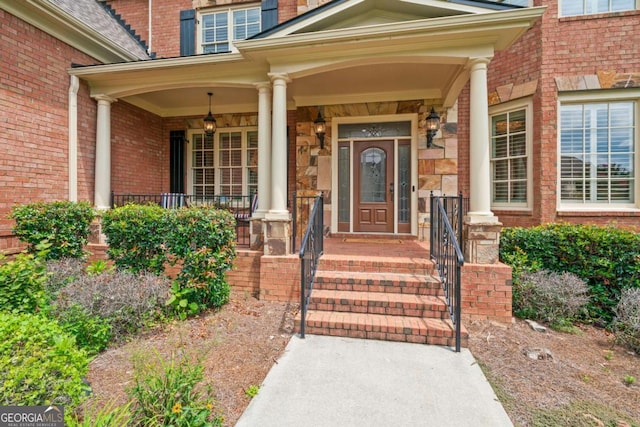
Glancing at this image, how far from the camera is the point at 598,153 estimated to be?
5.40 m

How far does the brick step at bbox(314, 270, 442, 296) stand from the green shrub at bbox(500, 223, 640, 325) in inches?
56.5

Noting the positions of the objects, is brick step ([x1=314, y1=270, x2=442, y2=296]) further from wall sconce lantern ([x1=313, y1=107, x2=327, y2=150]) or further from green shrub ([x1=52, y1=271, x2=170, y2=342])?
wall sconce lantern ([x1=313, y1=107, x2=327, y2=150])

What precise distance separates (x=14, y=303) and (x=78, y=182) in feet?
10.9

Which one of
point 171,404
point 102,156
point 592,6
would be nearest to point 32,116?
point 102,156

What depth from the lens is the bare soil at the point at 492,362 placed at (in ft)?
7.36

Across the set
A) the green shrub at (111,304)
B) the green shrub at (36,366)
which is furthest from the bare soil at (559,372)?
the green shrub at (111,304)

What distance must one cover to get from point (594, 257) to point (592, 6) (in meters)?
4.62

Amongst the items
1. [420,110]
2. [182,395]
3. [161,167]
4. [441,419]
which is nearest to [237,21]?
[161,167]

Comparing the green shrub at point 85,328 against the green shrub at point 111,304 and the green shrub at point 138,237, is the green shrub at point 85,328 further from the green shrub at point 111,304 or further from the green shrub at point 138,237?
the green shrub at point 138,237

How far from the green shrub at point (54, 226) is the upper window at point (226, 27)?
4.72 metres

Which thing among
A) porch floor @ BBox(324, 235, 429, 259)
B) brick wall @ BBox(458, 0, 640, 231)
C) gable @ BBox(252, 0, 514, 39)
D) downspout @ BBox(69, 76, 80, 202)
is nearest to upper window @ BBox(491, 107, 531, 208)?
brick wall @ BBox(458, 0, 640, 231)

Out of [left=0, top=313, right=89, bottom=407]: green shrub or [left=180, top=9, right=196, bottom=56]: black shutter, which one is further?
[left=180, top=9, right=196, bottom=56]: black shutter

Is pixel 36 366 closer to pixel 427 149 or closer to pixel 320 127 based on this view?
pixel 320 127

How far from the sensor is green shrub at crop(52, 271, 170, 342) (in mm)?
2877
